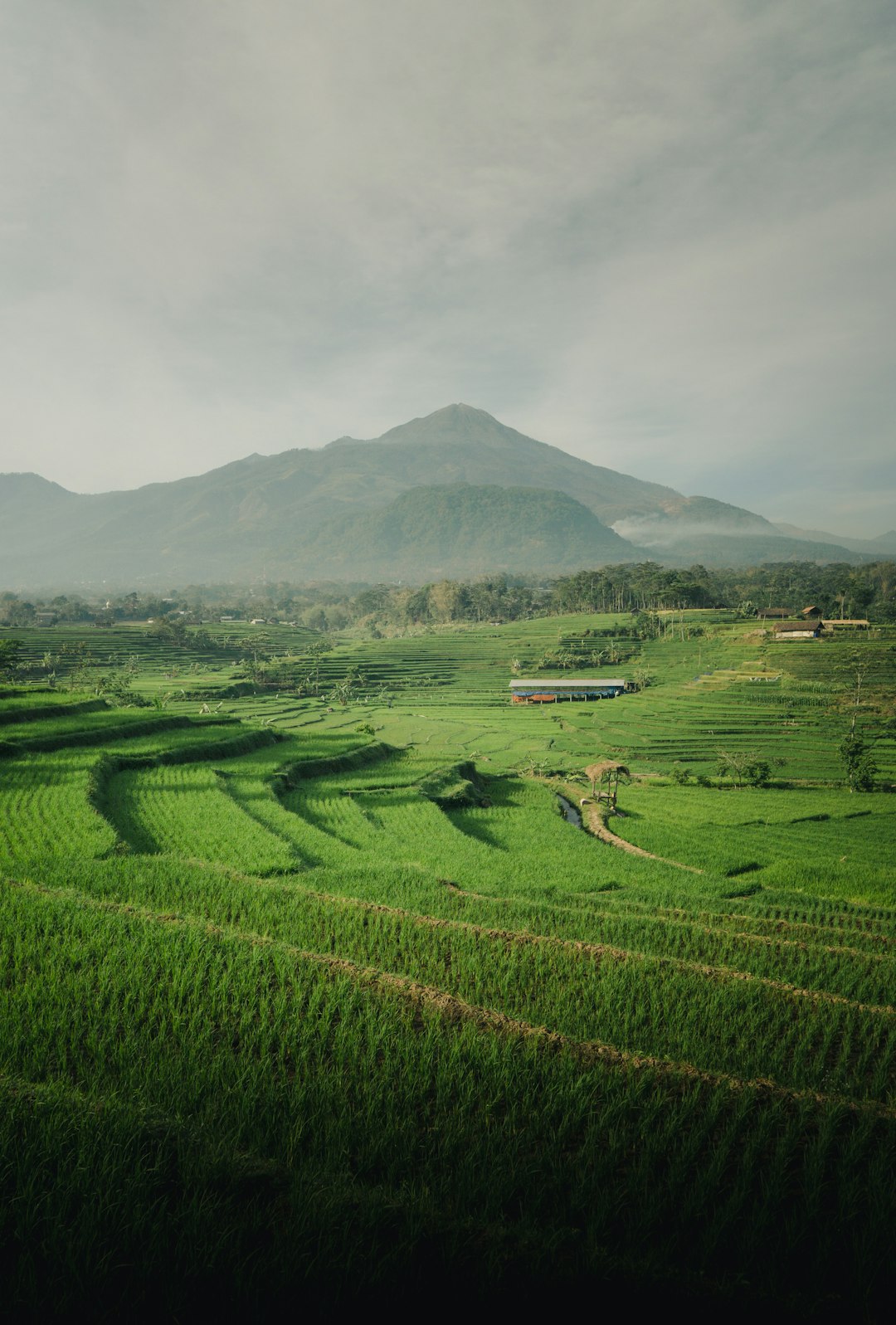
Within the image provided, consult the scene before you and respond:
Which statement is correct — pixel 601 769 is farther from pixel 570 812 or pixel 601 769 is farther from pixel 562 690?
pixel 562 690

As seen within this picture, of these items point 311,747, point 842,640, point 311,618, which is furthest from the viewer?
point 311,618

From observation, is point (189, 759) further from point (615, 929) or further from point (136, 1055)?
point (136, 1055)

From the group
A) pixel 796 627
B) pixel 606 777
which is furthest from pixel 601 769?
pixel 796 627

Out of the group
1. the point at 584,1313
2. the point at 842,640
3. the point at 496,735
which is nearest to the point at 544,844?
the point at 584,1313

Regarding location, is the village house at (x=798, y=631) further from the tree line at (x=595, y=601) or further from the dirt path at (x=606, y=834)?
the dirt path at (x=606, y=834)

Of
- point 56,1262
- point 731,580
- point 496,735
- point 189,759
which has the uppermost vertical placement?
point 731,580

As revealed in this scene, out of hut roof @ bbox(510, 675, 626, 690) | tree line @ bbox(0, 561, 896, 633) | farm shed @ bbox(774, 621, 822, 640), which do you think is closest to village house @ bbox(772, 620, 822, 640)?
farm shed @ bbox(774, 621, 822, 640)

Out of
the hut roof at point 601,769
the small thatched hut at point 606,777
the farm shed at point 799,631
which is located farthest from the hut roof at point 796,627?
the hut roof at point 601,769
